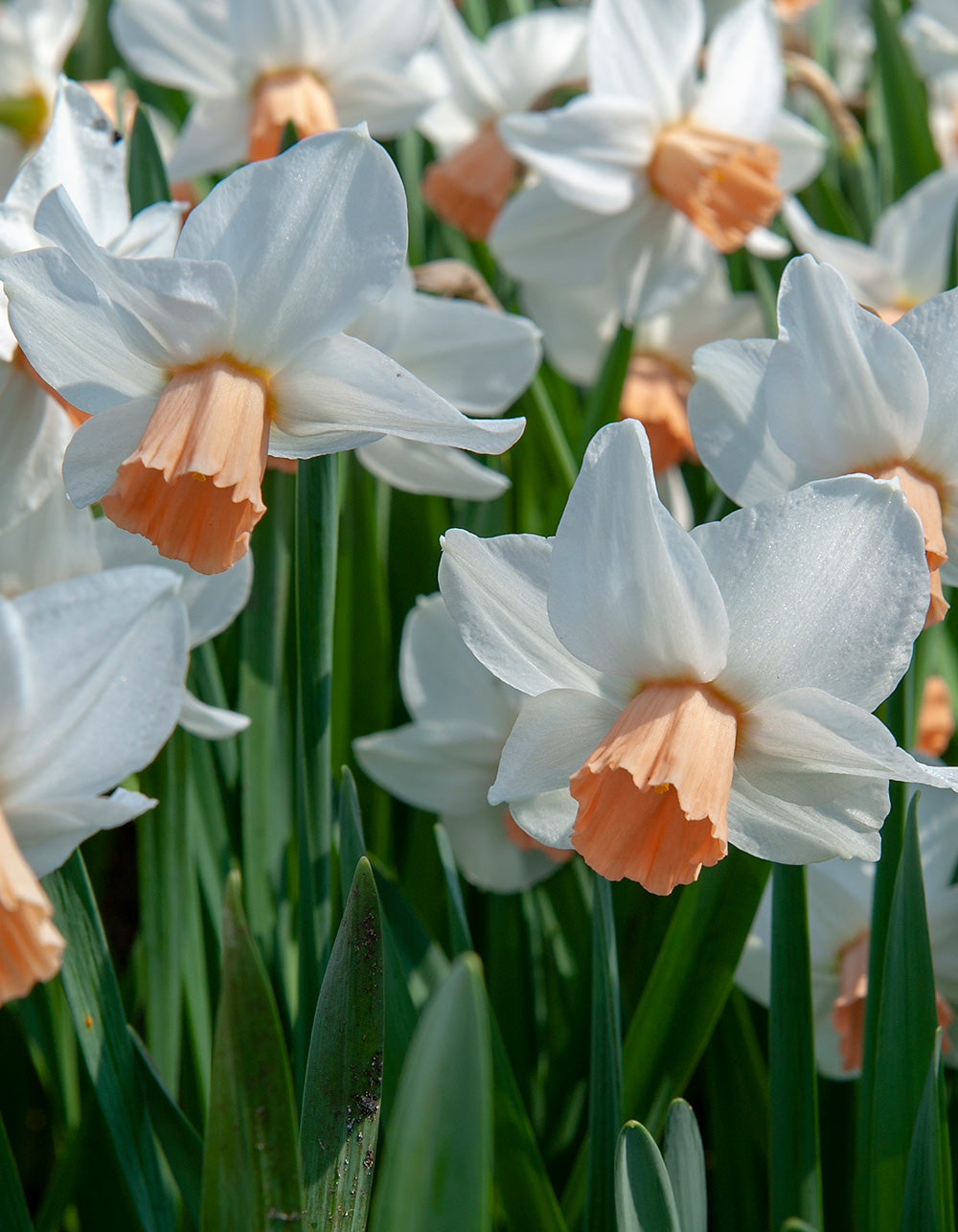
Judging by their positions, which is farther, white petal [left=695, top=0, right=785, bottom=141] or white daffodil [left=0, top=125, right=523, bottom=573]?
white petal [left=695, top=0, right=785, bottom=141]

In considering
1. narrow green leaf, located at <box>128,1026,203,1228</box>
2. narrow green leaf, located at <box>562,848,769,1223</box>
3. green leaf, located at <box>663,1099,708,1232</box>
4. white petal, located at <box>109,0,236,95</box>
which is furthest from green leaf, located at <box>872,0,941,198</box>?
narrow green leaf, located at <box>128,1026,203,1228</box>

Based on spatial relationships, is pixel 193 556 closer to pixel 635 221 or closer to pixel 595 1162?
pixel 595 1162

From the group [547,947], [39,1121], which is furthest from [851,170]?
[39,1121]

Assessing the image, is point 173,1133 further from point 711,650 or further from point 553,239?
point 553,239

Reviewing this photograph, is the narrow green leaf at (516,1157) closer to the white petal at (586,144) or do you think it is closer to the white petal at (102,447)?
the white petal at (102,447)

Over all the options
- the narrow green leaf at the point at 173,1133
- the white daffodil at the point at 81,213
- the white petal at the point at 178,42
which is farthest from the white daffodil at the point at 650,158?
the narrow green leaf at the point at 173,1133

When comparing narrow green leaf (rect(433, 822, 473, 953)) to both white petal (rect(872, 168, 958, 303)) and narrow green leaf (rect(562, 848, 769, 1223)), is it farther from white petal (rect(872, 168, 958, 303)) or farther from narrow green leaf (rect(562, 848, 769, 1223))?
white petal (rect(872, 168, 958, 303))
